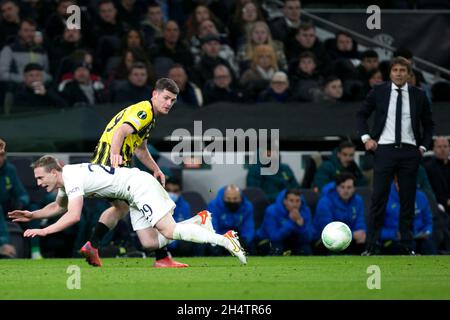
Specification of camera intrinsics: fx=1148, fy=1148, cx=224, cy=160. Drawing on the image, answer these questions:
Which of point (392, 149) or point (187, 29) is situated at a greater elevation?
point (187, 29)

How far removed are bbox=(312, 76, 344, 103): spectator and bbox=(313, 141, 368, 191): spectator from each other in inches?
47.2

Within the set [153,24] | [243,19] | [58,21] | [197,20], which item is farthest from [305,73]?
[58,21]

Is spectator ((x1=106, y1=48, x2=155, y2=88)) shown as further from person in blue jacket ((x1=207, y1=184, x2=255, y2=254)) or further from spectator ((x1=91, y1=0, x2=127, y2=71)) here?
person in blue jacket ((x1=207, y1=184, x2=255, y2=254))

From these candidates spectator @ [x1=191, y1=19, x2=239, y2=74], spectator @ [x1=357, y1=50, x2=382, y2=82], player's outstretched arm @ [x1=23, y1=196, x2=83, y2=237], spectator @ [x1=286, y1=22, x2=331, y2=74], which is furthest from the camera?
spectator @ [x1=286, y1=22, x2=331, y2=74]

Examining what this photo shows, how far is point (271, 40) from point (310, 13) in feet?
6.73

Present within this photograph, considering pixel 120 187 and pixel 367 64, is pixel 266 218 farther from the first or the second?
pixel 120 187

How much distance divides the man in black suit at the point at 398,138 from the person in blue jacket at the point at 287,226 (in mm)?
1611

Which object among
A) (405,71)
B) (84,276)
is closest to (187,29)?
(405,71)

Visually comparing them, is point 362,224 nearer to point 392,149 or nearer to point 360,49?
point 392,149

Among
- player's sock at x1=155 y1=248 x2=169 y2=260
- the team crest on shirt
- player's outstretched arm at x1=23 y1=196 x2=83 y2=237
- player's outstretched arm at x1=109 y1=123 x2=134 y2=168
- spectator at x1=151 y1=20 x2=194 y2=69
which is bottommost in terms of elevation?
player's sock at x1=155 y1=248 x2=169 y2=260

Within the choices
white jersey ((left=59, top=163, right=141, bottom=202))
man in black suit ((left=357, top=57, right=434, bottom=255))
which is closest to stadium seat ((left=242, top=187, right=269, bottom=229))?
man in black suit ((left=357, top=57, right=434, bottom=255))

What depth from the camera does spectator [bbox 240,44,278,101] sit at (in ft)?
58.8

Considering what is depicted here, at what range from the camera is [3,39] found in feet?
60.0

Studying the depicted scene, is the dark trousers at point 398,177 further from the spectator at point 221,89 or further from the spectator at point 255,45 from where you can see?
the spectator at point 255,45
